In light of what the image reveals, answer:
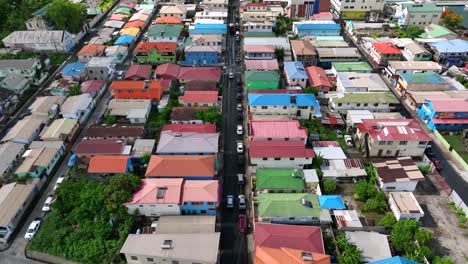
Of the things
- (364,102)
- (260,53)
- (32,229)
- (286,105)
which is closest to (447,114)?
(364,102)

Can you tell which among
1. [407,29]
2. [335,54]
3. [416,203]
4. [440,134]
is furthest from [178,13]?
[416,203]

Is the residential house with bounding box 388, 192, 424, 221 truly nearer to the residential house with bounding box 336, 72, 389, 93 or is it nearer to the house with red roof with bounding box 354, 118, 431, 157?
the house with red roof with bounding box 354, 118, 431, 157

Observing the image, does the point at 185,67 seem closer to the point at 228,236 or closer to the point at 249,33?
the point at 249,33

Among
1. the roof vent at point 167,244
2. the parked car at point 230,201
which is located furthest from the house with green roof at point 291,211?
the roof vent at point 167,244

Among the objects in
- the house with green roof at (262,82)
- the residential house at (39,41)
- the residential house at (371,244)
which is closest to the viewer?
the residential house at (371,244)

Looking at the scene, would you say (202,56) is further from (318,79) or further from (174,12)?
(174,12)

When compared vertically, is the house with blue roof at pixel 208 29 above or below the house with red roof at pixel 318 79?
above

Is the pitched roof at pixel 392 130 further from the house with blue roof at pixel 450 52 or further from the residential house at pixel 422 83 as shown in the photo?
the house with blue roof at pixel 450 52
